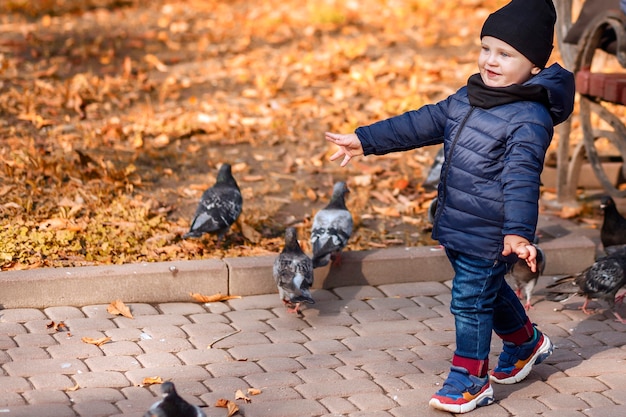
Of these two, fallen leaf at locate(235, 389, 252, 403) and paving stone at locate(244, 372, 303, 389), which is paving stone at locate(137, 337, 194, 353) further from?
fallen leaf at locate(235, 389, 252, 403)

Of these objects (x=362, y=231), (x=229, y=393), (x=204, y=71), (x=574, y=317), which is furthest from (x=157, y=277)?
(x=204, y=71)

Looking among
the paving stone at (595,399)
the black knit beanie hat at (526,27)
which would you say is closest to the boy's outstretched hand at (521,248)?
the black knit beanie hat at (526,27)

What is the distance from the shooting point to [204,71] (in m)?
12.5

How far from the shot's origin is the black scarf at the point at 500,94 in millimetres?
4660

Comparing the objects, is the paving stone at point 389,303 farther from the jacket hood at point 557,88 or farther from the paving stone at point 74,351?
the jacket hood at point 557,88

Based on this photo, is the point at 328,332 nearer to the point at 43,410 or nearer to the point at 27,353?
the point at 27,353

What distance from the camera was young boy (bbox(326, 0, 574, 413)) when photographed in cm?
461

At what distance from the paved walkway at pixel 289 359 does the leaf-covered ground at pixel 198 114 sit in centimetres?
79

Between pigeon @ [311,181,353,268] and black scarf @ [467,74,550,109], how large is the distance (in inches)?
81.0

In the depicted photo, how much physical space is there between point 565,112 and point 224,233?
309 centimetres

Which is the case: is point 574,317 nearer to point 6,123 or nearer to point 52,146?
point 52,146

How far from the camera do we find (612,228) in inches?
287

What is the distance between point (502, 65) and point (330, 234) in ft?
7.46

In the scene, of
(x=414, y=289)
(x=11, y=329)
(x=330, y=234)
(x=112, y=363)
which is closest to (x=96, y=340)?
(x=112, y=363)
